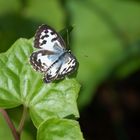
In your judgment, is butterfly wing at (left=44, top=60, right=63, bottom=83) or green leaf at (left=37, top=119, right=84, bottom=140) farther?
butterfly wing at (left=44, top=60, right=63, bottom=83)

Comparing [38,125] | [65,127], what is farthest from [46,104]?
[65,127]

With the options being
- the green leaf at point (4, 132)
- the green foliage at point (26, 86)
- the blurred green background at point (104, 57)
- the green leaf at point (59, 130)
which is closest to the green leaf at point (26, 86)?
the green foliage at point (26, 86)

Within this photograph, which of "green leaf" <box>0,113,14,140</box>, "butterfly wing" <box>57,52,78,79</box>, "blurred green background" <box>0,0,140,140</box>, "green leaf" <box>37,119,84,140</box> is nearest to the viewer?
"green leaf" <box>37,119,84,140</box>

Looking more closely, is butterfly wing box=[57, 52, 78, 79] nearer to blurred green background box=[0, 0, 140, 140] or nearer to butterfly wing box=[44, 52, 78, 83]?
butterfly wing box=[44, 52, 78, 83]

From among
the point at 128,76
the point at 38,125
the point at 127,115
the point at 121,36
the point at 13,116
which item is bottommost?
the point at 127,115

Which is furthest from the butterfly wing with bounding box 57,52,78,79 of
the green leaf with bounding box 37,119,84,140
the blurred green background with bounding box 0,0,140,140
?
the blurred green background with bounding box 0,0,140,140

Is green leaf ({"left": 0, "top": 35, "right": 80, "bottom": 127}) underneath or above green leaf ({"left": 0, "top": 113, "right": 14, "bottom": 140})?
above

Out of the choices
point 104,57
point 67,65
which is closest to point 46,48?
point 67,65

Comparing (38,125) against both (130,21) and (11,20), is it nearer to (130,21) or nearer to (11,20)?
(11,20)
